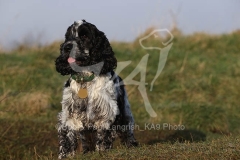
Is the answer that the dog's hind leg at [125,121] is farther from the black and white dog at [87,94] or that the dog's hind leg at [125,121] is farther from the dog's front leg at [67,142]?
the dog's front leg at [67,142]

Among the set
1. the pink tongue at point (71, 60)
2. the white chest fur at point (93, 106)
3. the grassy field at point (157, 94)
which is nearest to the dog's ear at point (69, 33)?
the pink tongue at point (71, 60)

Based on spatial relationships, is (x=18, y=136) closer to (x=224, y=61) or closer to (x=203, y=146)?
(x=203, y=146)

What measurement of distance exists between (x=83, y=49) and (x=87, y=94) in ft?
2.00

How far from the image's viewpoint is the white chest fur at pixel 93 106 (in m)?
8.71

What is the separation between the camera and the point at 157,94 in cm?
1875

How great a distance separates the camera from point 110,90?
28.9 ft

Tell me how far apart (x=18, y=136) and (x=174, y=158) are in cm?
631

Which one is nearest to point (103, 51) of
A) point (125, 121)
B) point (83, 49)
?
point (83, 49)

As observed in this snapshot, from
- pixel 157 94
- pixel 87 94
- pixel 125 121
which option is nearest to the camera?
pixel 87 94

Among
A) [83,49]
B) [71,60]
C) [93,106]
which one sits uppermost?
[83,49]

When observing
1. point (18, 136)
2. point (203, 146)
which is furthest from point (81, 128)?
point (18, 136)

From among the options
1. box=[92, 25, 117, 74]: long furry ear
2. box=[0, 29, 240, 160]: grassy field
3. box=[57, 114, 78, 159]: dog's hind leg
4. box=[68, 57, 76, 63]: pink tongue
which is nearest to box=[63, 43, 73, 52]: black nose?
box=[68, 57, 76, 63]: pink tongue

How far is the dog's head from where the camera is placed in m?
8.68

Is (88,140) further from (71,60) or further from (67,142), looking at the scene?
(71,60)
